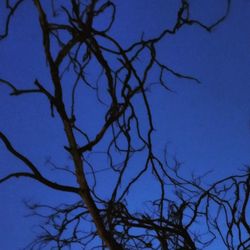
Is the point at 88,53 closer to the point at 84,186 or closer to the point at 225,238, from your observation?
the point at 84,186

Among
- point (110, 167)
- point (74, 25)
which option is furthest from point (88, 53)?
point (110, 167)

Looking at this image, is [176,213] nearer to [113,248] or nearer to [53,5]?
[113,248]

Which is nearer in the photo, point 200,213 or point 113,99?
point 113,99

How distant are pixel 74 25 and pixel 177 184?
438 mm

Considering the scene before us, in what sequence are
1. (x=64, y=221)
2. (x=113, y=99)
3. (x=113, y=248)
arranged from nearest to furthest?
(x=113, y=248) → (x=113, y=99) → (x=64, y=221)

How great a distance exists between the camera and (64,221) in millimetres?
976

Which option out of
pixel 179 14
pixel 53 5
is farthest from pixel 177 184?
pixel 53 5

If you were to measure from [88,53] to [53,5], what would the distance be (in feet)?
0.43

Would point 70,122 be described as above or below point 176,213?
above

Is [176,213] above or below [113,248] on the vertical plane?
above

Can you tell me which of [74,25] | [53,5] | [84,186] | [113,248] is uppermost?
[53,5]

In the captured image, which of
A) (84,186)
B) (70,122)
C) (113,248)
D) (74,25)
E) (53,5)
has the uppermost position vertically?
(53,5)

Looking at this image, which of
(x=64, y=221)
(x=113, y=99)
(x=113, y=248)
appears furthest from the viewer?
(x=64, y=221)

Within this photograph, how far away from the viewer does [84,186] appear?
30.4 inches
